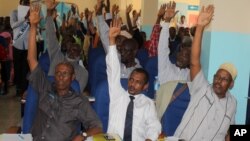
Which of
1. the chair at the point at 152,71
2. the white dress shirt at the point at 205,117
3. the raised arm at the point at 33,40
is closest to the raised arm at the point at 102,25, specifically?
the chair at the point at 152,71

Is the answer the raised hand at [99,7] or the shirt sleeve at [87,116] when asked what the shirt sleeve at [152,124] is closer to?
the shirt sleeve at [87,116]

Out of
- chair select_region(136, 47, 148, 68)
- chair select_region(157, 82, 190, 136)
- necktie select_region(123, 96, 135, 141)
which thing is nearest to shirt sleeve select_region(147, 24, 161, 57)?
chair select_region(136, 47, 148, 68)

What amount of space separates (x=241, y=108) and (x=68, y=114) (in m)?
2.79

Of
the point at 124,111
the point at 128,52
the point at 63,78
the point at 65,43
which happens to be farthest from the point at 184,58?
the point at 65,43

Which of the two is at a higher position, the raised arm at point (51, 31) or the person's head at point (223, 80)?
the raised arm at point (51, 31)

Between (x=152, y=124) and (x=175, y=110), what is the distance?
1.24ft

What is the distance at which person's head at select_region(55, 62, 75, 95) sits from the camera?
3053 mm

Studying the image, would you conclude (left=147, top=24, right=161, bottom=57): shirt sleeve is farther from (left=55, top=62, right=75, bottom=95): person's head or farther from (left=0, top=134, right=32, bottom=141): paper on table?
(left=0, top=134, right=32, bottom=141): paper on table

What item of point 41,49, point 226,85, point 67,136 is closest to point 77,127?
point 67,136

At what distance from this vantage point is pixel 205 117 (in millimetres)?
3121

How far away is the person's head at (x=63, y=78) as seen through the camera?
3.05m

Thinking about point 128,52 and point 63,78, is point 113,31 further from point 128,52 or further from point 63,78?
point 128,52

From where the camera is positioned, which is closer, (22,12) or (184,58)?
(184,58)

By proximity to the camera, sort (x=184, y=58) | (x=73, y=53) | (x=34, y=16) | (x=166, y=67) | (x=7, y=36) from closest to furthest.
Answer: (x=34, y=16) → (x=184, y=58) → (x=166, y=67) → (x=73, y=53) → (x=7, y=36)
